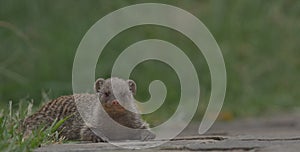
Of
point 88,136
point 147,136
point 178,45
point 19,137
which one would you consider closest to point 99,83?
point 88,136

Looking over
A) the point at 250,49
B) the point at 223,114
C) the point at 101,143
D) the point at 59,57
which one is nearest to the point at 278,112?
the point at 223,114

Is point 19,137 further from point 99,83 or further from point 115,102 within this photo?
point 99,83

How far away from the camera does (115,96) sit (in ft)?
18.2

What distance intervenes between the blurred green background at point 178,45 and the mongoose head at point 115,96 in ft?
15.8

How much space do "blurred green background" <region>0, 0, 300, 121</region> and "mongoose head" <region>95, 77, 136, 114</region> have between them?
15.8 feet

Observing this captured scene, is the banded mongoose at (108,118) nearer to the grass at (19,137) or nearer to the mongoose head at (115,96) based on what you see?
the mongoose head at (115,96)

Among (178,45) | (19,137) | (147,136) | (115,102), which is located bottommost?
(19,137)

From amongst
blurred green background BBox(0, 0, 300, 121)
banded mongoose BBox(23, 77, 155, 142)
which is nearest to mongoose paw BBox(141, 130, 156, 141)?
banded mongoose BBox(23, 77, 155, 142)

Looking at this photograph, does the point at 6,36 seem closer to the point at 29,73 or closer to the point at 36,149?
the point at 29,73

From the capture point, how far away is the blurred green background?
36.9ft

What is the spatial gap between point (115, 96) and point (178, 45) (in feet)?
22.7

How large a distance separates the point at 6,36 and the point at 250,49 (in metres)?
3.31

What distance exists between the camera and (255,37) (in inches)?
494

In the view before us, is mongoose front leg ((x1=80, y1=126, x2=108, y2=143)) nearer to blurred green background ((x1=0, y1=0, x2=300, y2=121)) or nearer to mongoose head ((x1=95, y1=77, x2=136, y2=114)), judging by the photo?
mongoose head ((x1=95, y1=77, x2=136, y2=114))
